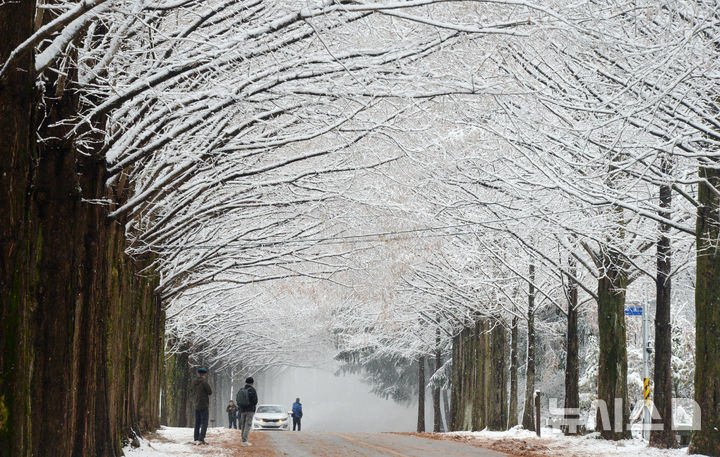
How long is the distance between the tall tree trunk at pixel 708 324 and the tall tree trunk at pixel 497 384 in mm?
16510

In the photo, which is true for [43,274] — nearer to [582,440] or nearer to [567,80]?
[567,80]

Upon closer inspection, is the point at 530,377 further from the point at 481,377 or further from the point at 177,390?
the point at 177,390

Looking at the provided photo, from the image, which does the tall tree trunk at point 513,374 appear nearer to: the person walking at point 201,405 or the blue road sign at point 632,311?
the blue road sign at point 632,311

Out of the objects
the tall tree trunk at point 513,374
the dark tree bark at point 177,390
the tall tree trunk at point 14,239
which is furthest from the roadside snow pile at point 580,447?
the dark tree bark at point 177,390

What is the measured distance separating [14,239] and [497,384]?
81.0 feet

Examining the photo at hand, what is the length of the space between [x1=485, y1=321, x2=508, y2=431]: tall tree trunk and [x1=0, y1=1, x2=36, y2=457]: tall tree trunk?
23653 mm

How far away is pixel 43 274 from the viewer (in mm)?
9398

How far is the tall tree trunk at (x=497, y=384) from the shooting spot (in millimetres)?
29500

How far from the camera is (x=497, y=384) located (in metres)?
30.0

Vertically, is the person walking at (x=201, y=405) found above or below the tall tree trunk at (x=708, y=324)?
below

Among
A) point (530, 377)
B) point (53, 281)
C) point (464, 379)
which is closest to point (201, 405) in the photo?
point (530, 377)

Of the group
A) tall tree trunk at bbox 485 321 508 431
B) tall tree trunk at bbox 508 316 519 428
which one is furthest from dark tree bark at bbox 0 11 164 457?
tall tree trunk at bbox 485 321 508 431

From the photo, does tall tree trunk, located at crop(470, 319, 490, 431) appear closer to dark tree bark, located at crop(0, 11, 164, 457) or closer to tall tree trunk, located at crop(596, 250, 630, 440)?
tall tree trunk, located at crop(596, 250, 630, 440)

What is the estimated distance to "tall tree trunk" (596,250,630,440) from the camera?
1877 cm
